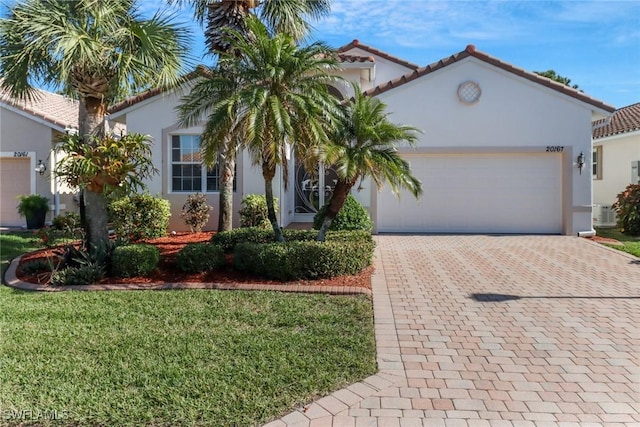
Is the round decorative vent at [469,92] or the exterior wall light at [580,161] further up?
the round decorative vent at [469,92]

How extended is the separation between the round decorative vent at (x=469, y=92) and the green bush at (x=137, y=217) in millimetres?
9633

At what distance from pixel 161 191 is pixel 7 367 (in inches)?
406

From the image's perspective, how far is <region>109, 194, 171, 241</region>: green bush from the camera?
39.1 ft

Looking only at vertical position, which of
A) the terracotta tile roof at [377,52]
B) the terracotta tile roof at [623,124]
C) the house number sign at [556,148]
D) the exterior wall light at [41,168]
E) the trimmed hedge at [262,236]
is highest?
the terracotta tile roof at [377,52]

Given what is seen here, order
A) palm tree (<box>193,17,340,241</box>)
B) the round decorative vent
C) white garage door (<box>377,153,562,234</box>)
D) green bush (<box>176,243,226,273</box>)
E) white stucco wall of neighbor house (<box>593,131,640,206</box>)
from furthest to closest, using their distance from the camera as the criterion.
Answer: white stucco wall of neighbor house (<box>593,131,640,206</box>) < white garage door (<box>377,153,562,234</box>) < the round decorative vent < green bush (<box>176,243,226,273</box>) < palm tree (<box>193,17,340,241</box>)

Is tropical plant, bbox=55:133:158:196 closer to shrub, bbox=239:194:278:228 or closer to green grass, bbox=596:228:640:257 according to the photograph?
shrub, bbox=239:194:278:228

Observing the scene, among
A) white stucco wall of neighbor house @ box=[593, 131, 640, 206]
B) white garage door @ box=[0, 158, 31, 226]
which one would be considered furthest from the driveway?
white garage door @ box=[0, 158, 31, 226]

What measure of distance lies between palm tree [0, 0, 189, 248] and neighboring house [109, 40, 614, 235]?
459 centimetres

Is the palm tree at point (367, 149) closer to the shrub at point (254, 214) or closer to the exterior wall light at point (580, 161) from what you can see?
the shrub at point (254, 214)

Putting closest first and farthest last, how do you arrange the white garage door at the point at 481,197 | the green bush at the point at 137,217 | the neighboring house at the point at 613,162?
the green bush at the point at 137,217, the white garage door at the point at 481,197, the neighboring house at the point at 613,162

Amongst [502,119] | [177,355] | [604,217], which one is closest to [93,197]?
[177,355]

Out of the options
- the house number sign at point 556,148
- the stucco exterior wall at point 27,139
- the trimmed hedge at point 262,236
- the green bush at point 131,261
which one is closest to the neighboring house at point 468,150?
the house number sign at point 556,148

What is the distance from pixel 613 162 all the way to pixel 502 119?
352 inches

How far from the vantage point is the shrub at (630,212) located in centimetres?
1399
